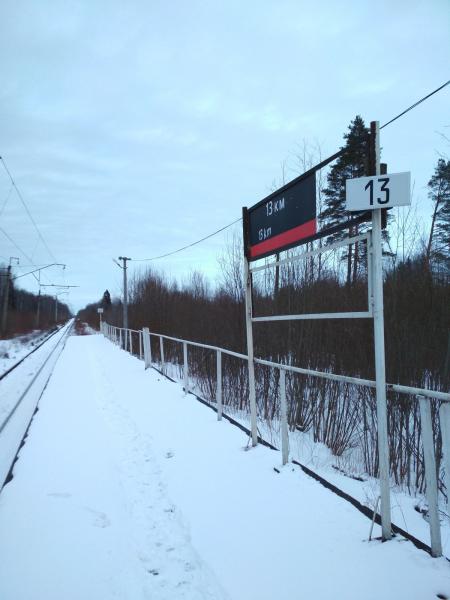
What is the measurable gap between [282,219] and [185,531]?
3078 mm

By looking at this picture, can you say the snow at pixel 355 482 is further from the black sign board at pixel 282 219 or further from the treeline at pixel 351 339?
the black sign board at pixel 282 219

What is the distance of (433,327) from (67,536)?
576 cm

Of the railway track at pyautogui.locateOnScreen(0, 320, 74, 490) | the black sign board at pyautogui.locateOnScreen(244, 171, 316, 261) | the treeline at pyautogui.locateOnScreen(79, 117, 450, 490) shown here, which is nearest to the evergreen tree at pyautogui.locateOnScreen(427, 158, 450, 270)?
the treeline at pyautogui.locateOnScreen(79, 117, 450, 490)

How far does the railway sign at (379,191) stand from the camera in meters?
2.92

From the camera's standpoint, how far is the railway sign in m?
2.92

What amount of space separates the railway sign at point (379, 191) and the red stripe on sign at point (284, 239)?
2.96 ft

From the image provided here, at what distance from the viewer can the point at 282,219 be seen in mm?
4516

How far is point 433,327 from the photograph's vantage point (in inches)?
264

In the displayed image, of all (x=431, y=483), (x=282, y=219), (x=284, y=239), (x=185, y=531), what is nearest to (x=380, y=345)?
(x=431, y=483)

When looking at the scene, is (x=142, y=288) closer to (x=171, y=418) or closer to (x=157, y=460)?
(x=171, y=418)

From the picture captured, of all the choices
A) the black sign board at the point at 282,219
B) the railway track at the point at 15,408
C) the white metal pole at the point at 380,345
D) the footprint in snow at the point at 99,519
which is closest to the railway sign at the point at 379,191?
the white metal pole at the point at 380,345

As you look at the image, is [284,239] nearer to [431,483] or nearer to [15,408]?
[431,483]

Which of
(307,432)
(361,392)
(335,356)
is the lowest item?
(307,432)

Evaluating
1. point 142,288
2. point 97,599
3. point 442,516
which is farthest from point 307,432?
point 142,288
